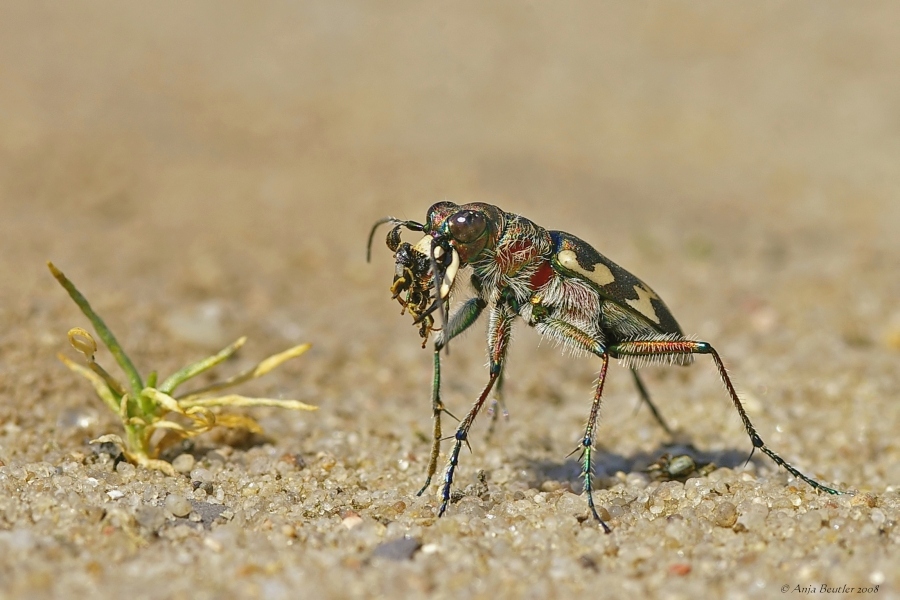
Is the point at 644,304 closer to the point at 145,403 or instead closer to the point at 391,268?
the point at 145,403

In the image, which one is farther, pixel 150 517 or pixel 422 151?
pixel 422 151

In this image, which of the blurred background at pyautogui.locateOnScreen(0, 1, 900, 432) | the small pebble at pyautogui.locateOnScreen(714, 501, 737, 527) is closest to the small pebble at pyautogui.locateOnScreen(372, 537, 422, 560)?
the small pebble at pyautogui.locateOnScreen(714, 501, 737, 527)

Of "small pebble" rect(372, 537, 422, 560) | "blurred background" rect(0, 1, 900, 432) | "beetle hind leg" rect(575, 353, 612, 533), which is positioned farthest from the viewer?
"blurred background" rect(0, 1, 900, 432)

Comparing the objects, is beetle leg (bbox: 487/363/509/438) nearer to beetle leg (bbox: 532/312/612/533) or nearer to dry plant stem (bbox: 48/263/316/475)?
beetle leg (bbox: 532/312/612/533)

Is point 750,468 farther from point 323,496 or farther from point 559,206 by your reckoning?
point 559,206

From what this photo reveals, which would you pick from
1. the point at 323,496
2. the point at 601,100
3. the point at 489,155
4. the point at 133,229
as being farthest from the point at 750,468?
the point at 601,100

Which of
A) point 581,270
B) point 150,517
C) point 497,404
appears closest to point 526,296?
point 581,270

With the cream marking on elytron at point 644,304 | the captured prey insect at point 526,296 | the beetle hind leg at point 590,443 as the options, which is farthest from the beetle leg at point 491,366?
the cream marking on elytron at point 644,304

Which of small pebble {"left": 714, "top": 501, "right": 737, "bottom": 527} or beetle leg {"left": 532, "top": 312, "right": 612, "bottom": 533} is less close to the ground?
beetle leg {"left": 532, "top": 312, "right": 612, "bottom": 533}
